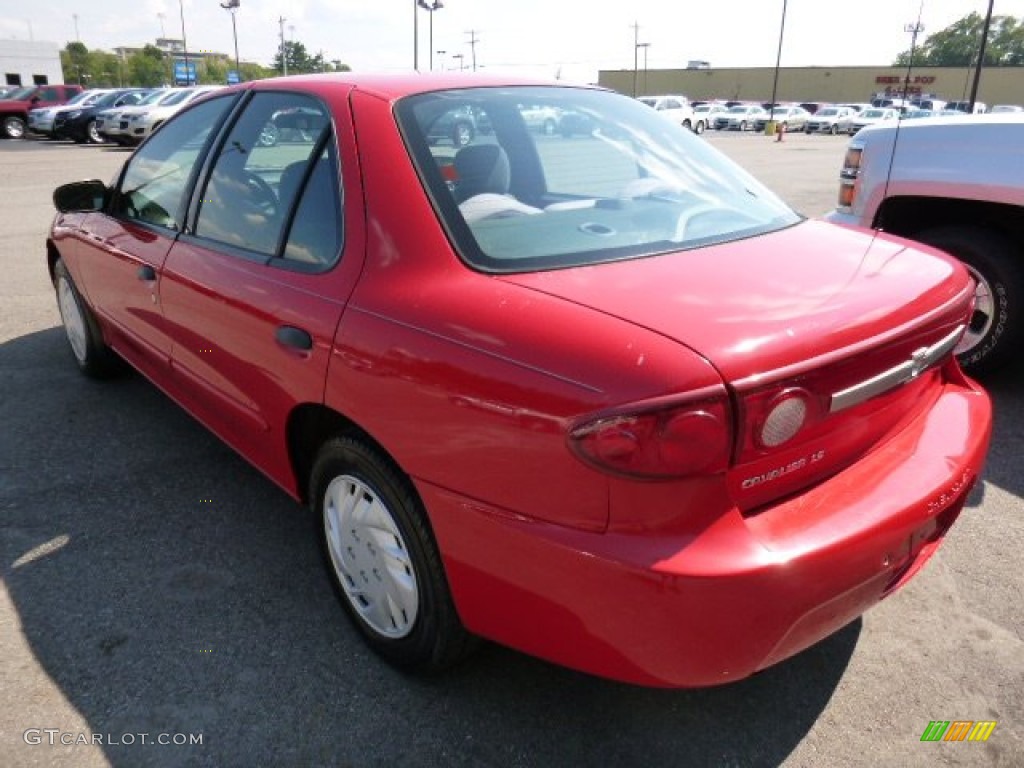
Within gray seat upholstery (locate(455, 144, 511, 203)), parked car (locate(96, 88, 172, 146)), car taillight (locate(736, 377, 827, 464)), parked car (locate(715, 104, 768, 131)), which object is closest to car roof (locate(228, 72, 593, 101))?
gray seat upholstery (locate(455, 144, 511, 203))

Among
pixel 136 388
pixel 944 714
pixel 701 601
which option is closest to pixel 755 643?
pixel 701 601

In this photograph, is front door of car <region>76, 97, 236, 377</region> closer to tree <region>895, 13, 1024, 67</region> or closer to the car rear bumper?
the car rear bumper

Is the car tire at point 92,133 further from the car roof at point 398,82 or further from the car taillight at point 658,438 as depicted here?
the car taillight at point 658,438

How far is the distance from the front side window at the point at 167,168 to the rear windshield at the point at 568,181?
1177mm

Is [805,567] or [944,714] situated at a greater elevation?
[805,567]

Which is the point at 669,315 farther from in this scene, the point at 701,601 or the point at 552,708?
the point at 552,708

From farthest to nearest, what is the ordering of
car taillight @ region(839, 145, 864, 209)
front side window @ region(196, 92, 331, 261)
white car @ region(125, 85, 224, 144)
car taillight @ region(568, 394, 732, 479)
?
white car @ region(125, 85, 224, 144)
car taillight @ region(839, 145, 864, 209)
front side window @ region(196, 92, 331, 261)
car taillight @ region(568, 394, 732, 479)

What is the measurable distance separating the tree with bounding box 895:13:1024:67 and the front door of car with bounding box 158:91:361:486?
11063cm

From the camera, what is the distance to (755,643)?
167 centimetres

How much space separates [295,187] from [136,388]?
2613 millimetres

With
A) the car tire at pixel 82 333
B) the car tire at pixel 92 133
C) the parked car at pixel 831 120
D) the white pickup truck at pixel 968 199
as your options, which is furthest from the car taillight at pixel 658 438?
the parked car at pixel 831 120

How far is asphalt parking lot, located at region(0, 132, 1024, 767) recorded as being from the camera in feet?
6.92

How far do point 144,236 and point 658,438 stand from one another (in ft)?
8.79

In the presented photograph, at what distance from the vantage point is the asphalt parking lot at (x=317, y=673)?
2109 millimetres
